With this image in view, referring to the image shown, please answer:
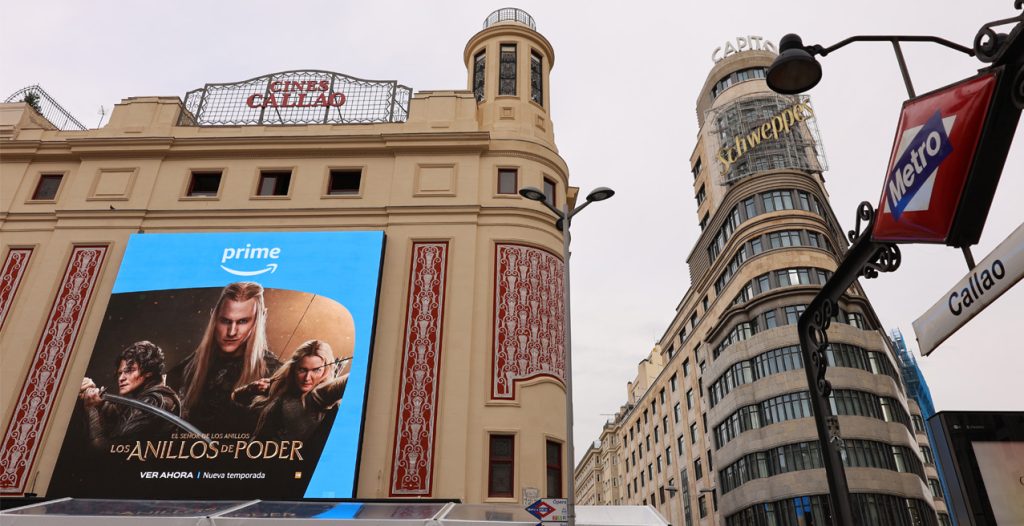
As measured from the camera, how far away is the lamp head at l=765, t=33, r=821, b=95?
7650 millimetres

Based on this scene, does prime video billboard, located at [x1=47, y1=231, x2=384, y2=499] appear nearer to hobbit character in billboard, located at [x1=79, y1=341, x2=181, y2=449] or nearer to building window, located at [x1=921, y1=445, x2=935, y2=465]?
hobbit character in billboard, located at [x1=79, y1=341, x2=181, y2=449]

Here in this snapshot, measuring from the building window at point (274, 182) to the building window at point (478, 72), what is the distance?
8606 millimetres

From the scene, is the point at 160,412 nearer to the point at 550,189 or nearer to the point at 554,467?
the point at 554,467

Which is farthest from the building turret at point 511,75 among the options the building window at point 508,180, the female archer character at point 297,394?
the female archer character at point 297,394

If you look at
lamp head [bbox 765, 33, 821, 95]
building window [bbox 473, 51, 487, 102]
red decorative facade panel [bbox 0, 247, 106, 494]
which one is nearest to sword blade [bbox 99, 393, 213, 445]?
red decorative facade panel [bbox 0, 247, 106, 494]

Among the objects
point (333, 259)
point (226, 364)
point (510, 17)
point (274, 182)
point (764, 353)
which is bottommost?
point (226, 364)

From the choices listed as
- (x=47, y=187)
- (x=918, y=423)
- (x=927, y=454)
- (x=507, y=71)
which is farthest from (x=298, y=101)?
(x=918, y=423)

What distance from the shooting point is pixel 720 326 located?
51625 mm

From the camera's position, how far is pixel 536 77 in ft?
94.3

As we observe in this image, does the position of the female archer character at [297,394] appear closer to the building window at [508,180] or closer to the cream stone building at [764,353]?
the building window at [508,180]

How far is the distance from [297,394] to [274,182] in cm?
949

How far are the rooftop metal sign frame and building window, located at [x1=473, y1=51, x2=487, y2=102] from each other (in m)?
2.96

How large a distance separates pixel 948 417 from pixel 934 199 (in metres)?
7.50

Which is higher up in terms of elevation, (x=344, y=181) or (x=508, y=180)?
(x=344, y=181)
